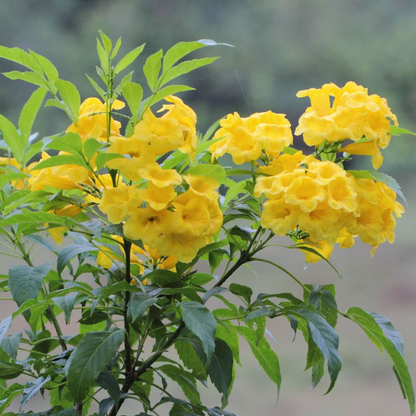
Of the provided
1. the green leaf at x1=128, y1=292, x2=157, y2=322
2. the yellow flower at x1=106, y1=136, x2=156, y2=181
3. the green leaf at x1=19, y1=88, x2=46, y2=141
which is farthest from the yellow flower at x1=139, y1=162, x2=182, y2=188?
the green leaf at x1=19, y1=88, x2=46, y2=141

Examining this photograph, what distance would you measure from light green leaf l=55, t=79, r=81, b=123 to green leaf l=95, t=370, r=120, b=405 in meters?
0.27

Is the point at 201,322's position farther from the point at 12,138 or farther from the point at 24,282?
the point at 12,138

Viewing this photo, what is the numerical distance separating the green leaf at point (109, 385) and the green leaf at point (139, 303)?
0.31 ft

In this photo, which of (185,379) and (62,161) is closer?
(62,161)

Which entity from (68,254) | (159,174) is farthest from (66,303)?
(159,174)

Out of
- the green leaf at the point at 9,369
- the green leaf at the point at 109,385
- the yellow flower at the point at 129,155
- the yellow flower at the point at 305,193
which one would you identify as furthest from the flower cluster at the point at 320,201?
the green leaf at the point at 9,369

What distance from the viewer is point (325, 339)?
513mm

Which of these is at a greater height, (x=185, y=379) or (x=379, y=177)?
(x=379, y=177)

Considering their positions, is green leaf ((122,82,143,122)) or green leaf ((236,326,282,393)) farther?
green leaf ((236,326,282,393))

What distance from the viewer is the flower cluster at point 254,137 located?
560 mm

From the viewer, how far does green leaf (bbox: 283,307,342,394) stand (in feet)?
1.64

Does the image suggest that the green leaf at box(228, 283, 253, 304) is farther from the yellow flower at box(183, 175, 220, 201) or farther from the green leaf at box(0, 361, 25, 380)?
the green leaf at box(0, 361, 25, 380)

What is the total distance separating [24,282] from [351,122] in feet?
1.20

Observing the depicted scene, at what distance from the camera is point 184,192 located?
524 mm
